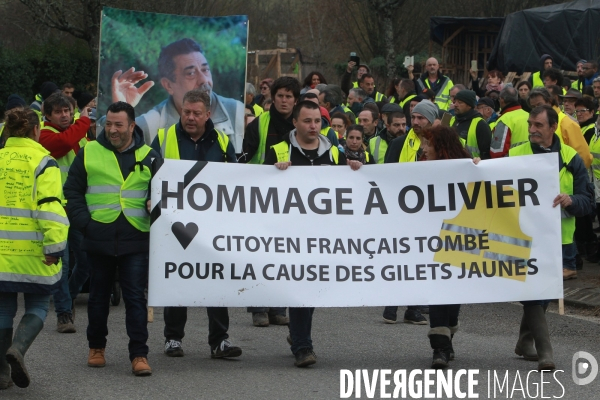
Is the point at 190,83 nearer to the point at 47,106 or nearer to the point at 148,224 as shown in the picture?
the point at 47,106

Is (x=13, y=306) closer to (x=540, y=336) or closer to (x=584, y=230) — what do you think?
(x=540, y=336)

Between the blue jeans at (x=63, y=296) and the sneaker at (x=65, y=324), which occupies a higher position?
the blue jeans at (x=63, y=296)

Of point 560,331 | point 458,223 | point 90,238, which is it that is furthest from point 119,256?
point 560,331

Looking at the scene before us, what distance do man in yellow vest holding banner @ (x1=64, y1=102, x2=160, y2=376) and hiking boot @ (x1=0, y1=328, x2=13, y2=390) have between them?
0.75 m

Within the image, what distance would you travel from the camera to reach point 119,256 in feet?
24.4

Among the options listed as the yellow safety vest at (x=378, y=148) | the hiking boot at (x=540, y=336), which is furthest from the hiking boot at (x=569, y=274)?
the hiking boot at (x=540, y=336)

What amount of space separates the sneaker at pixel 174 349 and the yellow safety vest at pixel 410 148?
106 inches

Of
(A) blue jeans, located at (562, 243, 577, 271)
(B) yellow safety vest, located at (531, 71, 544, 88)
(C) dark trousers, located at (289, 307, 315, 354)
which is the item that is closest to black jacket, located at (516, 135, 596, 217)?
(C) dark trousers, located at (289, 307, 315, 354)

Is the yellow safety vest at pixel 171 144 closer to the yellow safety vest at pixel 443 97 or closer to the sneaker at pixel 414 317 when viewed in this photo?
the sneaker at pixel 414 317

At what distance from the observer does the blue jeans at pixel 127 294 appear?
24.3ft

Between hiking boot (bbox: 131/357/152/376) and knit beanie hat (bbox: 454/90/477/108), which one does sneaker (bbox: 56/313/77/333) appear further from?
knit beanie hat (bbox: 454/90/477/108)

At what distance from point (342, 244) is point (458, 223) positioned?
873mm

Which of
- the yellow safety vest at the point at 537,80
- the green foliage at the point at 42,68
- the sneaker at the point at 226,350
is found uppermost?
the green foliage at the point at 42,68

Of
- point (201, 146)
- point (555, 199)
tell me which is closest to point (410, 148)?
point (555, 199)
